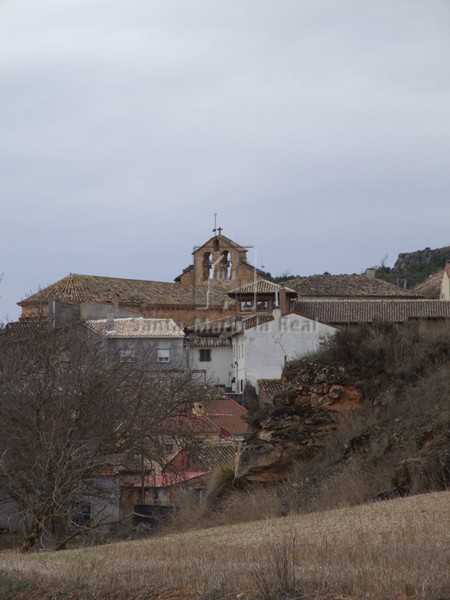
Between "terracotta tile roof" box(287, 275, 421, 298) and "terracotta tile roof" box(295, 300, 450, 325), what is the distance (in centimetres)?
1009

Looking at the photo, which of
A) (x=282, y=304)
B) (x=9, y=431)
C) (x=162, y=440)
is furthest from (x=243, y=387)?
(x=9, y=431)

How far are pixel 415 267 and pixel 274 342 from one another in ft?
172

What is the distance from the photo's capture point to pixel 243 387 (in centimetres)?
5231

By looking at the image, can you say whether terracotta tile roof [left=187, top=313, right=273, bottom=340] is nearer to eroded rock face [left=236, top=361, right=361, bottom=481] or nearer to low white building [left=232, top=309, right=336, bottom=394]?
low white building [left=232, top=309, right=336, bottom=394]

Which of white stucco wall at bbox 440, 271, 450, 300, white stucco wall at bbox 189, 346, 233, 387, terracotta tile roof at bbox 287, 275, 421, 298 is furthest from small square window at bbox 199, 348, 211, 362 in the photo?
white stucco wall at bbox 440, 271, 450, 300

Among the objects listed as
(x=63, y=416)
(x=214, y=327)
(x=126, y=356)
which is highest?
(x=214, y=327)

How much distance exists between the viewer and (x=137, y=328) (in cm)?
5353

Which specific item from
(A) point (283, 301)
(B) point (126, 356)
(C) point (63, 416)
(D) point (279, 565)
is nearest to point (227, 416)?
(B) point (126, 356)

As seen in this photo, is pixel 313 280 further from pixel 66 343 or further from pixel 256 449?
pixel 256 449

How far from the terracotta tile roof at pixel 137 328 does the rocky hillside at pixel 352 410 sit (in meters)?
27.6

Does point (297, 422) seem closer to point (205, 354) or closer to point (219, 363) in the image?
point (219, 363)

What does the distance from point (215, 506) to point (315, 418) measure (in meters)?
2.84

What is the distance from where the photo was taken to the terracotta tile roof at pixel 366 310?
5294 centimetres

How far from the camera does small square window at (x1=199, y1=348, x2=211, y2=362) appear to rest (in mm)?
57016
